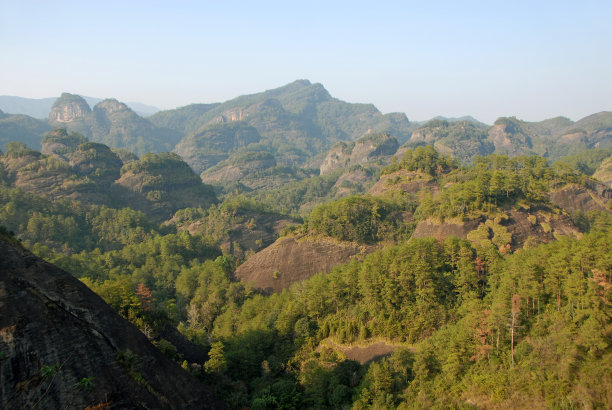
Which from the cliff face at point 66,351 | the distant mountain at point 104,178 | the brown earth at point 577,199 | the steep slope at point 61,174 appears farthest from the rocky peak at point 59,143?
the brown earth at point 577,199

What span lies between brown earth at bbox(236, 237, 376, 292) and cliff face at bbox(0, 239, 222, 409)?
3284cm

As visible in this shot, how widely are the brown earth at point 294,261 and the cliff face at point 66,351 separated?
32837 millimetres

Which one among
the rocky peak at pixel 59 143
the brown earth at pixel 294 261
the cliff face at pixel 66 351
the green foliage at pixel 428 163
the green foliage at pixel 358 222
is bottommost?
the brown earth at pixel 294 261

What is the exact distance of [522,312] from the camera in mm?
28047

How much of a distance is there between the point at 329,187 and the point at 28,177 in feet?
348


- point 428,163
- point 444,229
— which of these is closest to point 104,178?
point 428,163

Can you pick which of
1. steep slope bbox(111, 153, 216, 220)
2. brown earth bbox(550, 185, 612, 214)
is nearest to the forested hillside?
brown earth bbox(550, 185, 612, 214)

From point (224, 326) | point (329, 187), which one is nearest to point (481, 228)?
point (224, 326)

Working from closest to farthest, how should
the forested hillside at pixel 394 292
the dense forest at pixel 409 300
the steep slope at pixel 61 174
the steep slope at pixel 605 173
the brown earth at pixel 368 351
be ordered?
the dense forest at pixel 409 300, the forested hillside at pixel 394 292, the brown earth at pixel 368 351, the steep slope at pixel 61 174, the steep slope at pixel 605 173

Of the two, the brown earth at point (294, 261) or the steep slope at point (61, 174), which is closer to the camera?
the brown earth at point (294, 261)

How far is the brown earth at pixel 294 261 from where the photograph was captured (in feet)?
181

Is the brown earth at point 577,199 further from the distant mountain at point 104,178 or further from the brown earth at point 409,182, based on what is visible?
the distant mountain at point 104,178

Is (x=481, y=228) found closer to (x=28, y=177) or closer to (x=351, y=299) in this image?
(x=351, y=299)

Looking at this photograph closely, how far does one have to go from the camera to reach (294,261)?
56812 millimetres
